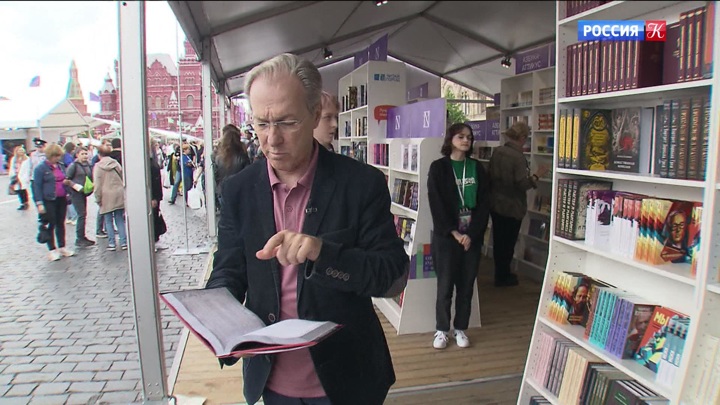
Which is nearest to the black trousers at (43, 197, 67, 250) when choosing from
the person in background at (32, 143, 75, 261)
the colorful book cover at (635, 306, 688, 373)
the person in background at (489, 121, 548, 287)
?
the person in background at (32, 143, 75, 261)

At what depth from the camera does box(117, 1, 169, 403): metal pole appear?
1793 millimetres

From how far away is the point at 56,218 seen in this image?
4.93 meters

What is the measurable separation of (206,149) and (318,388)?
5560 mm

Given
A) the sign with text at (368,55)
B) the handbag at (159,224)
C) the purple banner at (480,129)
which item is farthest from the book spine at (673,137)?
the handbag at (159,224)

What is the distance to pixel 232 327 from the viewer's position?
3.19 feet

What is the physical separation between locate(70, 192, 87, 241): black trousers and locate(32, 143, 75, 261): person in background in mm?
265

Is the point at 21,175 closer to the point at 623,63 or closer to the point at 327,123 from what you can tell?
the point at 327,123

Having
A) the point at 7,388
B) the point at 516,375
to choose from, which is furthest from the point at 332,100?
the point at 7,388

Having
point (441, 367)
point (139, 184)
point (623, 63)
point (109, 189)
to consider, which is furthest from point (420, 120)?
point (109, 189)

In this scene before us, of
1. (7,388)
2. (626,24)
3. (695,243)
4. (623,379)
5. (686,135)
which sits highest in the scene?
(626,24)

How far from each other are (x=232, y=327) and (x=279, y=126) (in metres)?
0.41

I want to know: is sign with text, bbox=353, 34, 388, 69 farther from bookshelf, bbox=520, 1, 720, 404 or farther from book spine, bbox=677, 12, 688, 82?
book spine, bbox=677, 12, 688, 82

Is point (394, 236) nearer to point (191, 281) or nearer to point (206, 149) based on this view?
point (191, 281)

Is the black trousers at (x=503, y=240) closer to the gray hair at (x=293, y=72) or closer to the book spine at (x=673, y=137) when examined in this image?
the book spine at (x=673, y=137)
